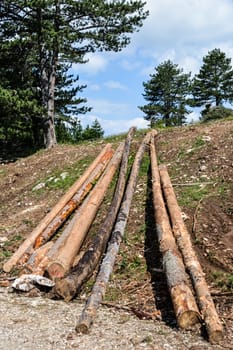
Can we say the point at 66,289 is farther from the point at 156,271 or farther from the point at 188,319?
the point at 188,319

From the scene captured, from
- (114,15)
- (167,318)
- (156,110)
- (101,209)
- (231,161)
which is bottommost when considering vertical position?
(167,318)

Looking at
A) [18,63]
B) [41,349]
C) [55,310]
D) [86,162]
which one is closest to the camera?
[41,349]

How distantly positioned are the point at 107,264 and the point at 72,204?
2.67 meters

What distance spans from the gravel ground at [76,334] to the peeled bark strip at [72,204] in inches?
77.7

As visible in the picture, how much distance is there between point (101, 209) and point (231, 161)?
9.97ft

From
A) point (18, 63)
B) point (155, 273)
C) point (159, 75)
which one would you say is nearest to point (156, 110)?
point (159, 75)

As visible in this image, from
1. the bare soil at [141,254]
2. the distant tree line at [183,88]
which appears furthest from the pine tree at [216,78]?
the bare soil at [141,254]

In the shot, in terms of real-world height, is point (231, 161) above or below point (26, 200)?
above

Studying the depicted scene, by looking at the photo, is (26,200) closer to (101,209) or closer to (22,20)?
(101,209)

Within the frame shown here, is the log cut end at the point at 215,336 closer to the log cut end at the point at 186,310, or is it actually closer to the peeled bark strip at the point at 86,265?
the log cut end at the point at 186,310

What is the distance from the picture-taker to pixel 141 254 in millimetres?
5242

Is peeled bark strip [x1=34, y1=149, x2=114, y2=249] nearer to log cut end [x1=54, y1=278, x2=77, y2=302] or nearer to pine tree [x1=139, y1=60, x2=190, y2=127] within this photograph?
log cut end [x1=54, y1=278, x2=77, y2=302]

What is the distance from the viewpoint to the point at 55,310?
12.9ft

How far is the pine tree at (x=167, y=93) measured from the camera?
124ft
